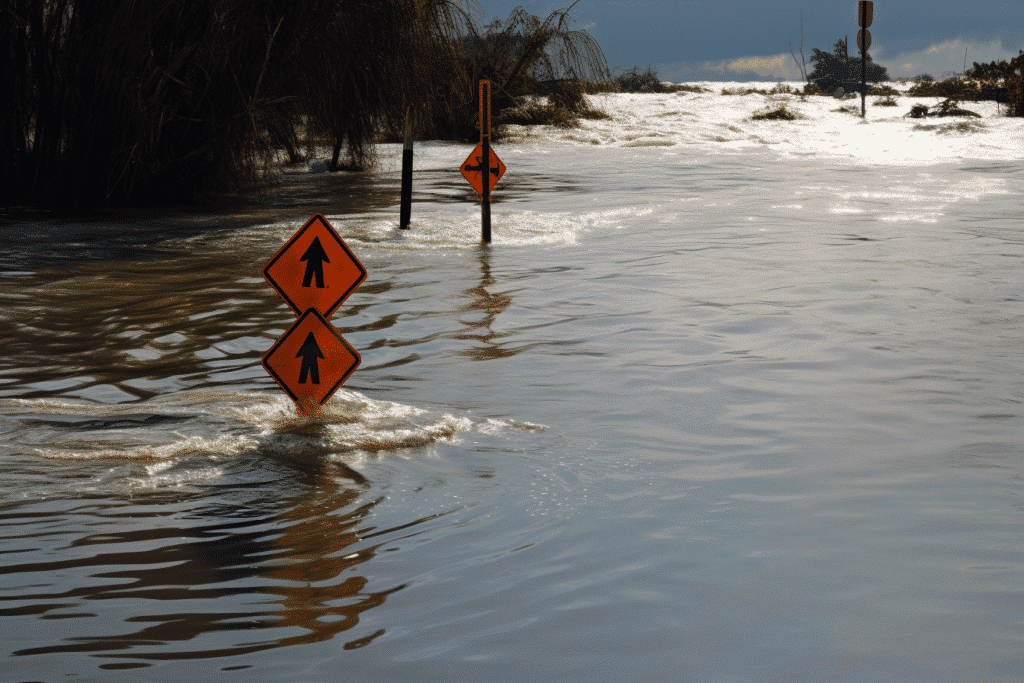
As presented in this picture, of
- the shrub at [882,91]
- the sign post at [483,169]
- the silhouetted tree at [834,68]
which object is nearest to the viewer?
the sign post at [483,169]

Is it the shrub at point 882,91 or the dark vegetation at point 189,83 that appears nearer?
the dark vegetation at point 189,83

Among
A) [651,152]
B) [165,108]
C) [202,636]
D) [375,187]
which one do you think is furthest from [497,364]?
[651,152]

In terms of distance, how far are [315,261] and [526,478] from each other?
6.13ft

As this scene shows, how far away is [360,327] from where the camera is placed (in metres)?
8.82

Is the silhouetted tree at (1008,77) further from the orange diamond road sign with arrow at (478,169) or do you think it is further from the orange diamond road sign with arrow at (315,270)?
the orange diamond road sign with arrow at (315,270)

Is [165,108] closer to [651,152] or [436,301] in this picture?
[436,301]

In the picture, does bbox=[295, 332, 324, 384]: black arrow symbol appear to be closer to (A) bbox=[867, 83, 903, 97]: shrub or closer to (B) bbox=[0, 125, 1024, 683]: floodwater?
(B) bbox=[0, 125, 1024, 683]: floodwater

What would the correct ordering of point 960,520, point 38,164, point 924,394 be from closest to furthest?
point 960,520
point 924,394
point 38,164

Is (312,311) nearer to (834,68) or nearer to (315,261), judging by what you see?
(315,261)

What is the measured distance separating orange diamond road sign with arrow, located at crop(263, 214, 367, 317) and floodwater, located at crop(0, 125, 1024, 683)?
730mm

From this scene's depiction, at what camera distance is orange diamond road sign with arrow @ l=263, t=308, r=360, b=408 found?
5.85 metres

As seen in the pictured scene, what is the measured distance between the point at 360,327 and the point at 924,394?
464 centimetres

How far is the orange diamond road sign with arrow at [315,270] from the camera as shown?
5809 millimetres

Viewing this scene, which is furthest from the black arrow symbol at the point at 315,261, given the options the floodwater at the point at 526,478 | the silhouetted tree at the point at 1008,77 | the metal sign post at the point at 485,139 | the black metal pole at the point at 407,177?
the silhouetted tree at the point at 1008,77
